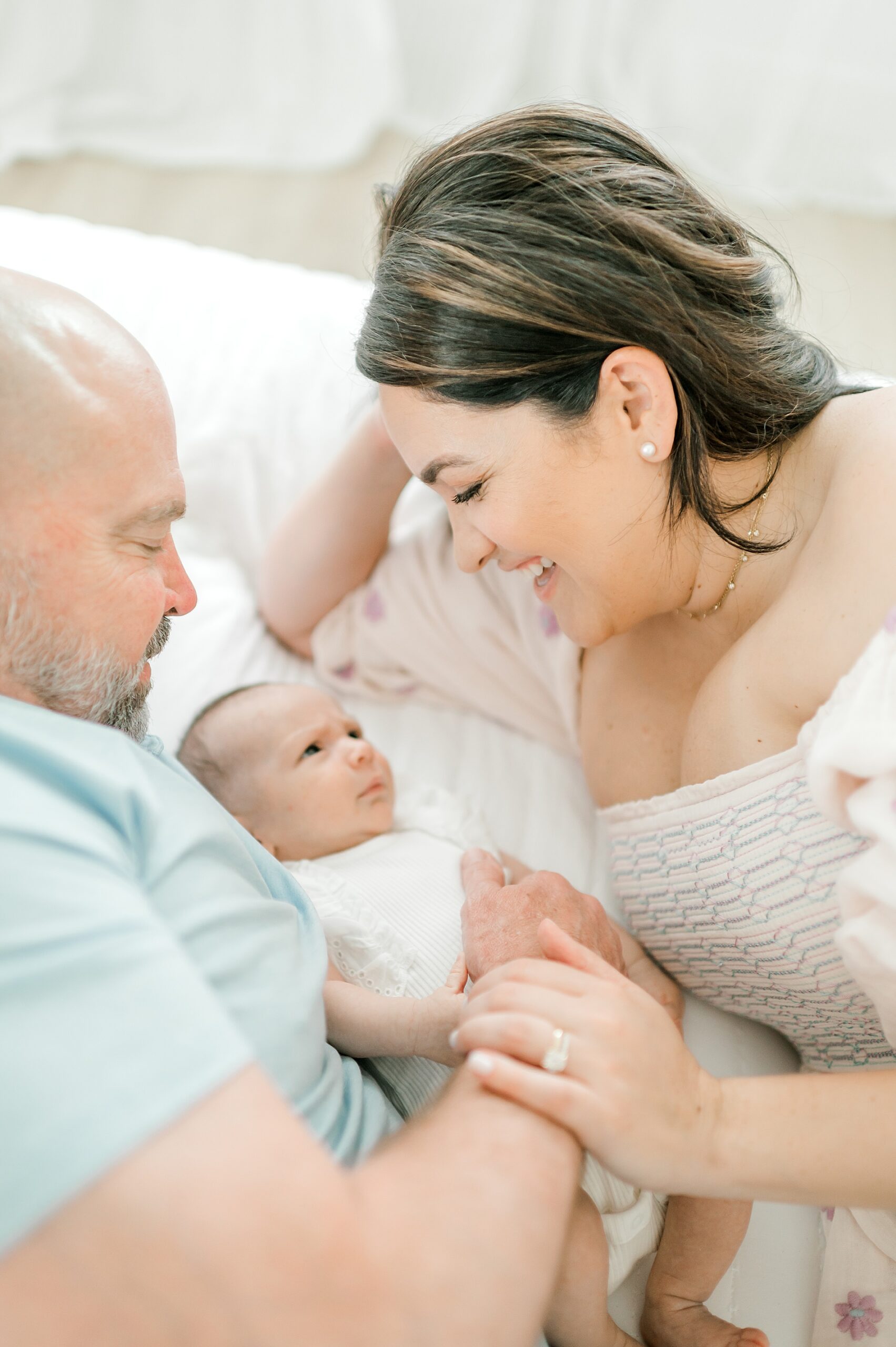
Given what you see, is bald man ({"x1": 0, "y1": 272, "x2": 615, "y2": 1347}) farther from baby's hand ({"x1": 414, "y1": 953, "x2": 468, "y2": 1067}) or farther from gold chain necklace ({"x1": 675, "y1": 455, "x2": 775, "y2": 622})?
gold chain necklace ({"x1": 675, "y1": 455, "x2": 775, "y2": 622})

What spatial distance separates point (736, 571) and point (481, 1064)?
2.44ft

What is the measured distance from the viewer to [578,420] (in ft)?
3.85

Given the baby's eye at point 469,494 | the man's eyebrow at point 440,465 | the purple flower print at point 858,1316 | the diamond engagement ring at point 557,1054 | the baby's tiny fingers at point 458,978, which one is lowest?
the purple flower print at point 858,1316

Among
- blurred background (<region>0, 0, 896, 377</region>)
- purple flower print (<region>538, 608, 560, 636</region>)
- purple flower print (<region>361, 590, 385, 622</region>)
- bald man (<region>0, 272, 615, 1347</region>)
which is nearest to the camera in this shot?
bald man (<region>0, 272, 615, 1347</region>)

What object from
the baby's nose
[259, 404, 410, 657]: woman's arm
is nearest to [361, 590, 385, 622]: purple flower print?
[259, 404, 410, 657]: woman's arm

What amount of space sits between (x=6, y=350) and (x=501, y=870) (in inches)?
34.6

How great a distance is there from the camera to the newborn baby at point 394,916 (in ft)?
3.80

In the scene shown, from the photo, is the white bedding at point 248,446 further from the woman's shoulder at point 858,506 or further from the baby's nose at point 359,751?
the woman's shoulder at point 858,506

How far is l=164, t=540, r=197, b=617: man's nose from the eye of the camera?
118cm

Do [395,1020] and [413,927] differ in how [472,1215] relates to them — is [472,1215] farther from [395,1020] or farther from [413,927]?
[413,927]

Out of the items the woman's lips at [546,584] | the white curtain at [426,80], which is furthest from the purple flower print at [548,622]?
the white curtain at [426,80]

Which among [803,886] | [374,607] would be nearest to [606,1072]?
[803,886]

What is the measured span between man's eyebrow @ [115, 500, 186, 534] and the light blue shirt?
0.72 feet

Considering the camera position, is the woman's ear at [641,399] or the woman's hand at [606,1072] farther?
the woman's ear at [641,399]
